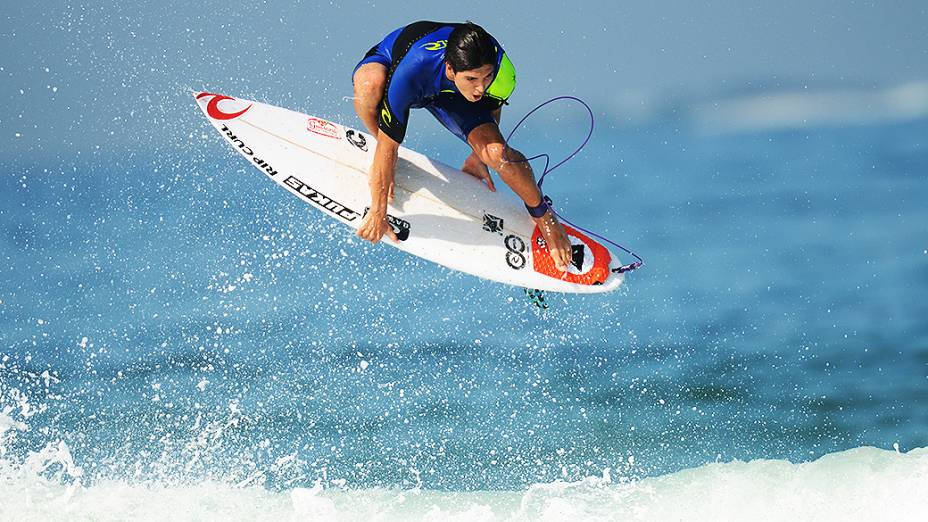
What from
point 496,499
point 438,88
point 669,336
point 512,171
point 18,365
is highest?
point 438,88

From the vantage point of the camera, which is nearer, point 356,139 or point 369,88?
Result: point 369,88

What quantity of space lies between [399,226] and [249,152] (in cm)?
120

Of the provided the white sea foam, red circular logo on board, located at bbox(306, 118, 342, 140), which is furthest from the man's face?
the white sea foam

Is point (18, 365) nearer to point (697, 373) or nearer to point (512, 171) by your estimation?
point (512, 171)

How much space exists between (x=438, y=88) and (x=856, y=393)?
4256 millimetres

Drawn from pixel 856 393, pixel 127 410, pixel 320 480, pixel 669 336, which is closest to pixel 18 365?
pixel 127 410

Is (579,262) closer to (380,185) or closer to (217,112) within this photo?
(380,185)

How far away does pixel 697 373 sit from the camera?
7.74 meters

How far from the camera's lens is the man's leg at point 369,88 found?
562cm

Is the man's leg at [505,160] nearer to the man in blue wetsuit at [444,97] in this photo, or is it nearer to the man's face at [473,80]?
the man in blue wetsuit at [444,97]

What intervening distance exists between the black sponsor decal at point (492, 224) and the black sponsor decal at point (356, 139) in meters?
0.93

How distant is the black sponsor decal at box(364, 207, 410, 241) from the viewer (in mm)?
5961

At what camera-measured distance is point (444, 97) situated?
5.52m

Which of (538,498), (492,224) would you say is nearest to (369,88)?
(492,224)
